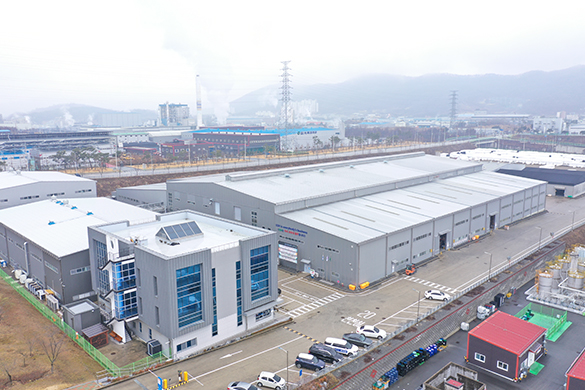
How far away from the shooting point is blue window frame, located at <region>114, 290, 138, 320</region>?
22.9 metres

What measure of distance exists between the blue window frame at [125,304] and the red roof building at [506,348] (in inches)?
723

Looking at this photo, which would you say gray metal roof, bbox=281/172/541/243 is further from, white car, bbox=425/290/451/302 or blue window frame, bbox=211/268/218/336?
blue window frame, bbox=211/268/218/336

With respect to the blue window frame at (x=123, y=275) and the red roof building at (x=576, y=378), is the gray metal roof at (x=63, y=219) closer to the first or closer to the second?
the blue window frame at (x=123, y=275)

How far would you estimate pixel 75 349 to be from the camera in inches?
876

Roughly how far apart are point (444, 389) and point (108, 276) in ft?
62.0

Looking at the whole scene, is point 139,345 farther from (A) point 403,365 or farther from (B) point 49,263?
(A) point 403,365

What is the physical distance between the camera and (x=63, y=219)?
111 feet

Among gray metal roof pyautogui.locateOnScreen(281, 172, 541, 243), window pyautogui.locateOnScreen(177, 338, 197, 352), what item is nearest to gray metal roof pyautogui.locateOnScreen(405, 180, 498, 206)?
gray metal roof pyautogui.locateOnScreen(281, 172, 541, 243)

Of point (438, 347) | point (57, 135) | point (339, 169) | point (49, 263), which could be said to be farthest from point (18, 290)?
point (57, 135)

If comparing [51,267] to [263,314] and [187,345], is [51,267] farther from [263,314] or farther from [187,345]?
[263,314]

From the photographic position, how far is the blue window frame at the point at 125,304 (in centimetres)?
2289

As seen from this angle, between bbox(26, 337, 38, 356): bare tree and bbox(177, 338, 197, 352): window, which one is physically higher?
bbox(177, 338, 197, 352): window

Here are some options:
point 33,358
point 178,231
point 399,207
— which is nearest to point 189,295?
point 178,231

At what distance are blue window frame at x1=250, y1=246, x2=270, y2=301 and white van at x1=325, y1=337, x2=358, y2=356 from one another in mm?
4932
